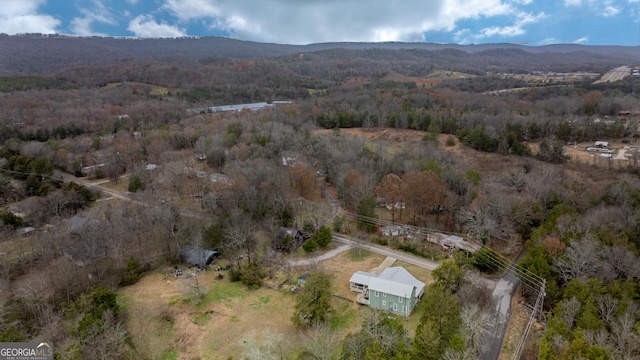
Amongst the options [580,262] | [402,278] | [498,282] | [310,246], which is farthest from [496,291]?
[310,246]

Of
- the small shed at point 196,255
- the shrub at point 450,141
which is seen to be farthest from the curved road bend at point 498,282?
the shrub at point 450,141

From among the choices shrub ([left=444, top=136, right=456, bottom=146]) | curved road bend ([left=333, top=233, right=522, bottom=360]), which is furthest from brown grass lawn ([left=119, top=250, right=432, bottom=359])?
shrub ([left=444, top=136, right=456, bottom=146])

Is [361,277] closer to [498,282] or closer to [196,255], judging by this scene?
[498,282]

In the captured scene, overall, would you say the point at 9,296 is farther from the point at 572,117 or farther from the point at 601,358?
the point at 572,117

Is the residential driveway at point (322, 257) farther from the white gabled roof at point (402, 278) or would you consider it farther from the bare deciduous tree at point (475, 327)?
the bare deciduous tree at point (475, 327)

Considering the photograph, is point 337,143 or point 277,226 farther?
point 337,143

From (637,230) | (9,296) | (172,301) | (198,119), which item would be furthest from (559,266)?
(198,119)

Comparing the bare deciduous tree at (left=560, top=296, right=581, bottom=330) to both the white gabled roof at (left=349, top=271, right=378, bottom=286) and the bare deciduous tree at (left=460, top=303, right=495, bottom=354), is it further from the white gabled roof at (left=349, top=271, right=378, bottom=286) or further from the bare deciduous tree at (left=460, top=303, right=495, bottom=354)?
the white gabled roof at (left=349, top=271, right=378, bottom=286)
